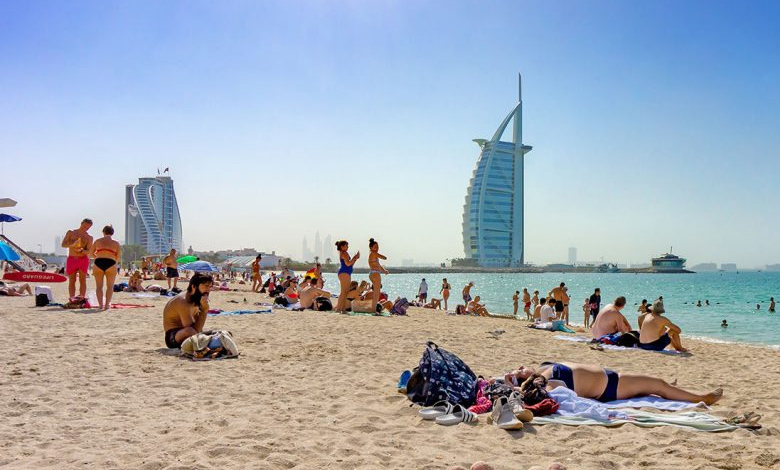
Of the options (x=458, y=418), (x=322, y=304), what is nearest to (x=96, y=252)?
(x=322, y=304)

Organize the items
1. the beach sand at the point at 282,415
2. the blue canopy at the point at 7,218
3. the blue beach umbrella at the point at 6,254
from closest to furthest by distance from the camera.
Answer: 1. the beach sand at the point at 282,415
2. the blue beach umbrella at the point at 6,254
3. the blue canopy at the point at 7,218

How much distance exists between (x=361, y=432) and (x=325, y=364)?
218 centimetres

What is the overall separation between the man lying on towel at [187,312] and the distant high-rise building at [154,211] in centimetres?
10521

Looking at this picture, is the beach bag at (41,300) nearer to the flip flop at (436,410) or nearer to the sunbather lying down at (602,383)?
the flip flop at (436,410)

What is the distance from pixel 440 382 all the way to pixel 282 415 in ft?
4.06

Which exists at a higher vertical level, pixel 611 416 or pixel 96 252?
pixel 96 252

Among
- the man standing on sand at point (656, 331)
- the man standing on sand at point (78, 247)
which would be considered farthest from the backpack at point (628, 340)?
the man standing on sand at point (78, 247)

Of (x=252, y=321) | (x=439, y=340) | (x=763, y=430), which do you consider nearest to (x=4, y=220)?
(x=252, y=321)

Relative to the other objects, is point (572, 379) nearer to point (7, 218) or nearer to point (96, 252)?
point (96, 252)

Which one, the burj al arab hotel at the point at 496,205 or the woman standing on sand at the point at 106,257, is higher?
the burj al arab hotel at the point at 496,205

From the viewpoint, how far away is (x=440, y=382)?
4.20m

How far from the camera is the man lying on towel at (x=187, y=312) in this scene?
19.1ft

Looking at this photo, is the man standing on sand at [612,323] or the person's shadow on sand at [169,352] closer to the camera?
the person's shadow on sand at [169,352]

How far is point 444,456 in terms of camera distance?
10.2 feet
